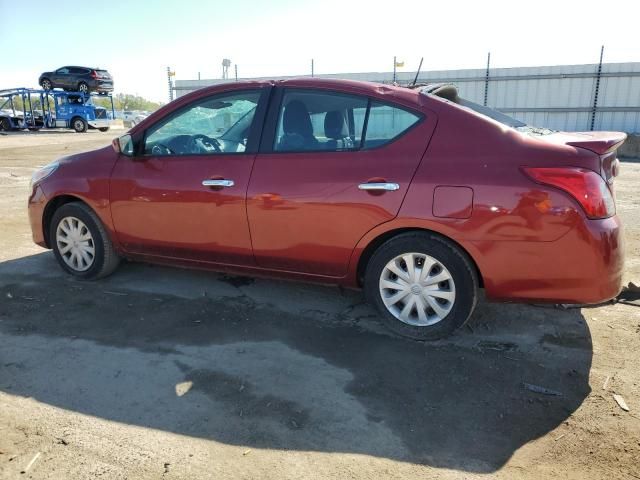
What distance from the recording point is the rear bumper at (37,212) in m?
4.74

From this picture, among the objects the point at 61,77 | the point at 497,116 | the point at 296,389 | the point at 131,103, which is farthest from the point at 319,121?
the point at 131,103

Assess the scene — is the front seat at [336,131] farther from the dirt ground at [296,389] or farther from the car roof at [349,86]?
the dirt ground at [296,389]

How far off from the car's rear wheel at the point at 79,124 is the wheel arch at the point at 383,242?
32.3 meters

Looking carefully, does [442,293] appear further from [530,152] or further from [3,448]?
[3,448]

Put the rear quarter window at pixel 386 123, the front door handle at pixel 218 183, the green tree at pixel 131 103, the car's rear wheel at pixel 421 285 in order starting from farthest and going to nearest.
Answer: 1. the green tree at pixel 131 103
2. the front door handle at pixel 218 183
3. the rear quarter window at pixel 386 123
4. the car's rear wheel at pixel 421 285

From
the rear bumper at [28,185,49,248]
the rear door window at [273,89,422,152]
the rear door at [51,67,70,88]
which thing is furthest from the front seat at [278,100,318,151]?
the rear door at [51,67,70,88]

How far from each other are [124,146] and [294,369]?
8.02 feet

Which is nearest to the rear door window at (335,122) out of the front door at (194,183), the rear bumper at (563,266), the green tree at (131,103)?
the front door at (194,183)

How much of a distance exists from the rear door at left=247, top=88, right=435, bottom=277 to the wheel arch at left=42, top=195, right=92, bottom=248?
1.83 m

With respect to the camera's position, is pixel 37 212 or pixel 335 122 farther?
pixel 37 212

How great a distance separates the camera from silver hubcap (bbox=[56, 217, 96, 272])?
4.63 m

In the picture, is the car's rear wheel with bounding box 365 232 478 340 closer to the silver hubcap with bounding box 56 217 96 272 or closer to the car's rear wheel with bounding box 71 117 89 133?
the silver hubcap with bounding box 56 217 96 272

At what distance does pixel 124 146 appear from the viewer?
172 inches

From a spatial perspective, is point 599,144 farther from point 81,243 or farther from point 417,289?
point 81,243
